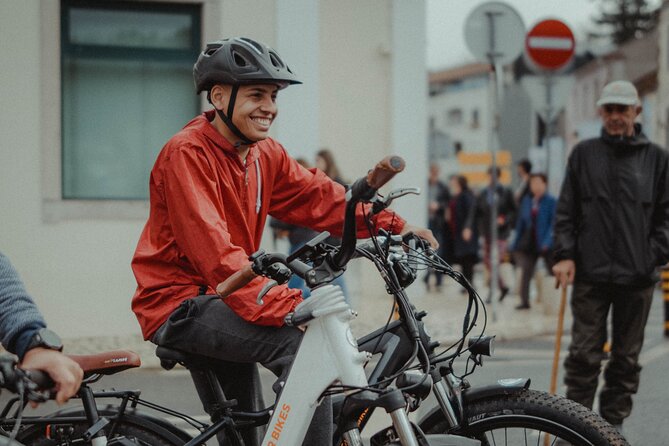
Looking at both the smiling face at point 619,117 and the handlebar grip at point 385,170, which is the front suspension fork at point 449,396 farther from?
the smiling face at point 619,117

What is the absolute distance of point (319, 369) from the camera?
11.2 feet

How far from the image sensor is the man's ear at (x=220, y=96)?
154 inches

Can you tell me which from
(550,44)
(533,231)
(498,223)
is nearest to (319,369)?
(550,44)

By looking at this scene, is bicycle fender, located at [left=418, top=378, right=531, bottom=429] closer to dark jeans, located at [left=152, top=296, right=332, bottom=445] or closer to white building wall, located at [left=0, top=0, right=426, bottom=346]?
dark jeans, located at [left=152, top=296, right=332, bottom=445]

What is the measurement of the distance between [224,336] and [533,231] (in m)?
11.0

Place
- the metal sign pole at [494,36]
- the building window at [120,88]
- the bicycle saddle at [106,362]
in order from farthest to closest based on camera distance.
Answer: the metal sign pole at [494,36], the building window at [120,88], the bicycle saddle at [106,362]

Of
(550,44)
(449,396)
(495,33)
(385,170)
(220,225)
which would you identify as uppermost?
(495,33)

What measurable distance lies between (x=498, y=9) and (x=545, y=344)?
12.3ft

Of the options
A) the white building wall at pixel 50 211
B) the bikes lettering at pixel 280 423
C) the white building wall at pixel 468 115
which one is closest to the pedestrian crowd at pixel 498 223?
the white building wall at pixel 50 211

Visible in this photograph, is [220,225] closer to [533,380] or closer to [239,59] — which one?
[239,59]

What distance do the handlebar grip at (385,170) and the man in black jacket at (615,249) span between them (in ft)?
10.5

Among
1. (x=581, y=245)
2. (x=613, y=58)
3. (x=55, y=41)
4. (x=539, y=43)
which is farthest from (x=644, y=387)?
(x=613, y=58)

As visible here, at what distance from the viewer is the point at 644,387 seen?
8367 millimetres

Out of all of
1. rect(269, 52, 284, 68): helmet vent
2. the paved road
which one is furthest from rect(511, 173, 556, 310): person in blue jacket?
rect(269, 52, 284, 68): helmet vent
